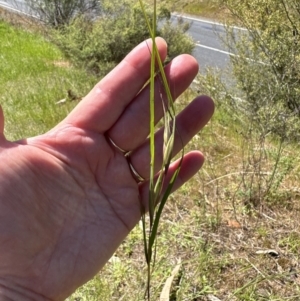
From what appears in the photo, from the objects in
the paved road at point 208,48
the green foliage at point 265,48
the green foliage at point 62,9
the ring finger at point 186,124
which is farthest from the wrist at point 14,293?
the green foliage at point 62,9

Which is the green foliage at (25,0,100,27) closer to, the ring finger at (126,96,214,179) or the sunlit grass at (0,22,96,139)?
the sunlit grass at (0,22,96,139)

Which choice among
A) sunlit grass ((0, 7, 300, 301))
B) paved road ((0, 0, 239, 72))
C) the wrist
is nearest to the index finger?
the wrist

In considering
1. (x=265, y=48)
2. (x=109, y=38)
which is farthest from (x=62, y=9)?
(x=265, y=48)

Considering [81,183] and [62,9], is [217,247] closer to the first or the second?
[81,183]

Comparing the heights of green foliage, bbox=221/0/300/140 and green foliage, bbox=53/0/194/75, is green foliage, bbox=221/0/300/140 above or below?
above

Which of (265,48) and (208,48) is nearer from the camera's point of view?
(265,48)

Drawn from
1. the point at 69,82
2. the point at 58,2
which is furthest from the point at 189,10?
the point at 69,82

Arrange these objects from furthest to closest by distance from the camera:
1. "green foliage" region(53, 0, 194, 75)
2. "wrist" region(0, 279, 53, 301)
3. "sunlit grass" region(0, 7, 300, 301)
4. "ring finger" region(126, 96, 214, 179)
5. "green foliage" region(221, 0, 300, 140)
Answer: "green foliage" region(53, 0, 194, 75)
"green foliage" region(221, 0, 300, 140)
"sunlit grass" region(0, 7, 300, 301)
"ring finger" region(126, 96, 214, 179)
"wrist" region(0, 279, 53, 301)
